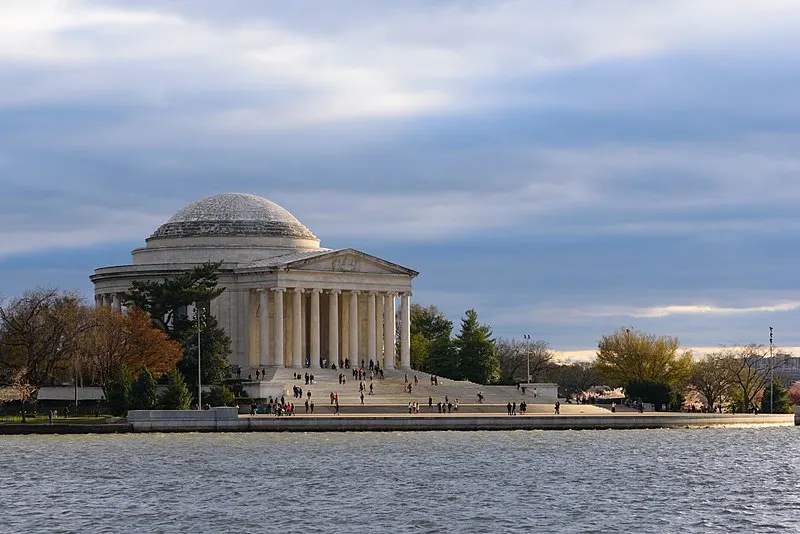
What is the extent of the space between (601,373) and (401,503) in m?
96.4

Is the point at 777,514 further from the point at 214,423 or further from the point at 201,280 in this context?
the point at 201,280

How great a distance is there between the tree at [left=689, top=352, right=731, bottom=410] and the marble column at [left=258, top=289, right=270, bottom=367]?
3967 centimetres

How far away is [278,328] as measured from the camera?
5787 inches

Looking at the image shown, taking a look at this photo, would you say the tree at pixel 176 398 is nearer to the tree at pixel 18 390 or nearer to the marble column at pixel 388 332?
the tree at pixel 18 390

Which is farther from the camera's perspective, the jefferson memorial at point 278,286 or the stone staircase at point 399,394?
the jefferson memorial at point 278,286

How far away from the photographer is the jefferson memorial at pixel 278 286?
488 feet

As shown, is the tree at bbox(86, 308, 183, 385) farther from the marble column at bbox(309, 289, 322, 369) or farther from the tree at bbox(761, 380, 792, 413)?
the tree at bbox(761, 380, 792, 413)

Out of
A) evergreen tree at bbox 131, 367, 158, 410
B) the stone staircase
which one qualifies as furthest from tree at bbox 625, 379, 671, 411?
evergreen tree at bbox 131, 367, 158, 410

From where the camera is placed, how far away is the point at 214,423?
109250 millimetres

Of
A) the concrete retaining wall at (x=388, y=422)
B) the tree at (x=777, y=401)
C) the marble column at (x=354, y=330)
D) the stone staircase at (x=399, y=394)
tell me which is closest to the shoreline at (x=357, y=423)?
the concrete retaining wall at (x=388, y=422)

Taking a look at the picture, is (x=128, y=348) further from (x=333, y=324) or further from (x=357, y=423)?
(x=333, y=324)

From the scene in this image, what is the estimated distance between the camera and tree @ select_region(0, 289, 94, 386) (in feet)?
395

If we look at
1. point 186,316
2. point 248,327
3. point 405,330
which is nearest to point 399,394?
point 186,316

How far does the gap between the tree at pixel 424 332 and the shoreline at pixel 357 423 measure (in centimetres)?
5235
